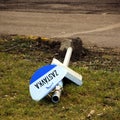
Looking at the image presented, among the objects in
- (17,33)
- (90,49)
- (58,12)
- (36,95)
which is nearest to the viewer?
(36,95)

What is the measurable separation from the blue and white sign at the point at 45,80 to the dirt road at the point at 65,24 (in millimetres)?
4036

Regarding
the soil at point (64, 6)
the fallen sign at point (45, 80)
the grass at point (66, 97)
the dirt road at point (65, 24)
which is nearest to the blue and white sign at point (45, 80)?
the fallen sign at point (45, 80)

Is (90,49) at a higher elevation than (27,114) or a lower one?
lower

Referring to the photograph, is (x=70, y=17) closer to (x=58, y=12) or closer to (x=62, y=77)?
(x=58, y=12)

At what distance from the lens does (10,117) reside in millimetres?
6172

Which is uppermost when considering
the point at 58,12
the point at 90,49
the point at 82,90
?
Answer: the point at 82,90

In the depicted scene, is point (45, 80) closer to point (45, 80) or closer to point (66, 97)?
point (45, 80)

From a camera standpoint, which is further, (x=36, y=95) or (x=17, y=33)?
(x=17, y=33)

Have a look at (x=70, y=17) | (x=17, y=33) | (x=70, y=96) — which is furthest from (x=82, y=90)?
(x=70, y=17)

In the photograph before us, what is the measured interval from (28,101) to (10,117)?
0.62 metres

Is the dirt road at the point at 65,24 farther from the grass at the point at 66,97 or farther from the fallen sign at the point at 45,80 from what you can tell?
the fallen sign at the point at 45,80

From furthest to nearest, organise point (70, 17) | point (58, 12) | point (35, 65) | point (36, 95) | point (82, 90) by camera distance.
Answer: point (58, 12) → point (70, 17) → point (35, 65) → point (82, 90) → point (36, 95)

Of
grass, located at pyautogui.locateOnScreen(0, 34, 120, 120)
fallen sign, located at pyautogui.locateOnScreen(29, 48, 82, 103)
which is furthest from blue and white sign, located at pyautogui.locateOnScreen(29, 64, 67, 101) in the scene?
grass, located at pyautogui.locateOnScreen(0, 34, 120, 120)

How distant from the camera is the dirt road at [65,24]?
11.9m
